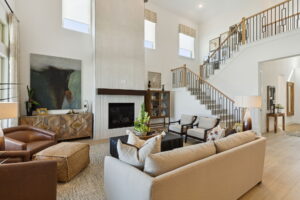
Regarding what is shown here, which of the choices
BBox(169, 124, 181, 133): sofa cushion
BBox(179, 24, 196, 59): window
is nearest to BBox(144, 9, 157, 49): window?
BBox(179, 24, 196, 59): window

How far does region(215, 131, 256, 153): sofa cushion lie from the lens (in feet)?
6.47

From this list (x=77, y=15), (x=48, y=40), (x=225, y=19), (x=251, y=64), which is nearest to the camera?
(x=48, y=40)

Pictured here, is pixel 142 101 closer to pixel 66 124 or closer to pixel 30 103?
pixel 66 124

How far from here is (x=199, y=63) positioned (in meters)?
9.11

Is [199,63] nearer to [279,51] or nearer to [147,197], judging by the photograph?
[279,51]

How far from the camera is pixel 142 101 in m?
6.12

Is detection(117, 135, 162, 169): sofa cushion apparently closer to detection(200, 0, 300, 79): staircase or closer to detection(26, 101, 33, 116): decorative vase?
detection(26, 101, 33, 116): decorative vase

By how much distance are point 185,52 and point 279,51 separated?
4.41 metres

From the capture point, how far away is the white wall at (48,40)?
14.8ft

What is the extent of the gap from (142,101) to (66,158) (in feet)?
12.7

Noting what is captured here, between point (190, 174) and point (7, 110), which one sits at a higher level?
point (7, 110)

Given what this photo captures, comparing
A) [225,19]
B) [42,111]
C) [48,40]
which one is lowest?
[42,111]

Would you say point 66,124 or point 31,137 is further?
point 66,124

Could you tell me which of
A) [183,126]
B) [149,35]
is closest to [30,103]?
[183,126]
